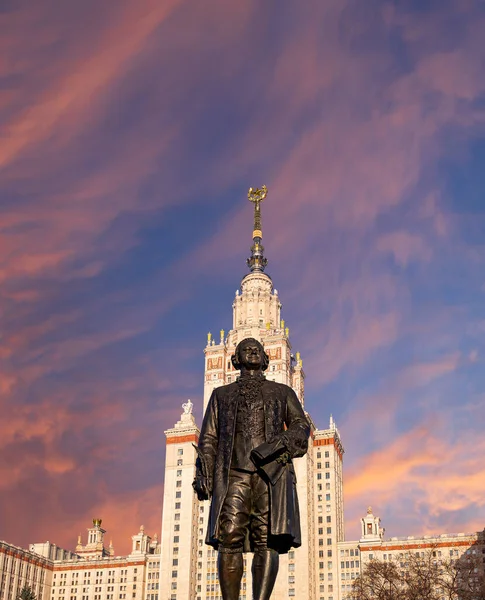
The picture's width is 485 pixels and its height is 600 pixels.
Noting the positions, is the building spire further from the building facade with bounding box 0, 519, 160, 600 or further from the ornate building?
the building facade with bounding box 0, 519, 160, 600

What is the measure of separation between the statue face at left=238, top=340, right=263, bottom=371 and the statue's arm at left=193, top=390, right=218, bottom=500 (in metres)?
0.86

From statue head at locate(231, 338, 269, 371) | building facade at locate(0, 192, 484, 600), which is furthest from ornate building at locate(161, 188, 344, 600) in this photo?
statue head at locate(231, 338, 269, 371)

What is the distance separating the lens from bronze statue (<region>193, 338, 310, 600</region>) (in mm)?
12414

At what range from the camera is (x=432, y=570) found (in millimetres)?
86188

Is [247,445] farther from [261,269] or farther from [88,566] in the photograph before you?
[88,566]

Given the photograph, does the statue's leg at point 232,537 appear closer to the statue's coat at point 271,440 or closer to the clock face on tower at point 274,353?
the statue's coat at point 271,440

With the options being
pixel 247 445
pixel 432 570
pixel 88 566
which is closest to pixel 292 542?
pixel 247 445

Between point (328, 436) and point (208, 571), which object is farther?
point (328, 436)

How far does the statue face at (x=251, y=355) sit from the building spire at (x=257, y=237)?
150 metres

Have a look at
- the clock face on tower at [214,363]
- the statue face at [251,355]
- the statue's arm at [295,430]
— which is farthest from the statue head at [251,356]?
the clock face on tower at [214,363]

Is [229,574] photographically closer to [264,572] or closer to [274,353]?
[264,572]

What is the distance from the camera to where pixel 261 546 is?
41.0ft

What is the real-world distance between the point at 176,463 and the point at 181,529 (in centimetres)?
1301

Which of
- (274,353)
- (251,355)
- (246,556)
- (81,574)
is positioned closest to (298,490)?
(246,556)
